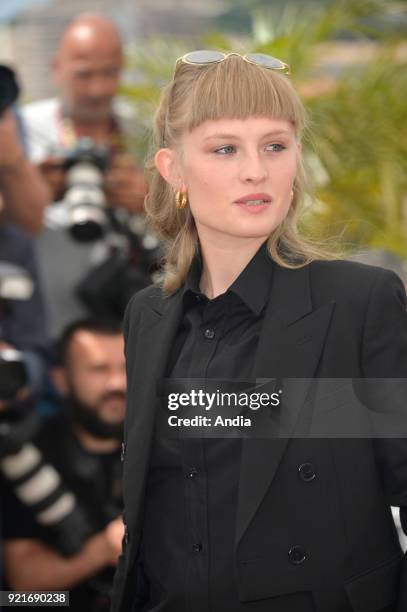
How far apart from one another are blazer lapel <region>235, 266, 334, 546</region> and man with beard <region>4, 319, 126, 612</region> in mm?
1932

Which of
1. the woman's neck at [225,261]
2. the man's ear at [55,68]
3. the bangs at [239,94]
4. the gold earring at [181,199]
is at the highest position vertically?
the man's ear at [55,68]

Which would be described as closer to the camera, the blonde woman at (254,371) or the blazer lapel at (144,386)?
the blonde woman at (254,371)

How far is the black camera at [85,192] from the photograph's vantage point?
376 cm

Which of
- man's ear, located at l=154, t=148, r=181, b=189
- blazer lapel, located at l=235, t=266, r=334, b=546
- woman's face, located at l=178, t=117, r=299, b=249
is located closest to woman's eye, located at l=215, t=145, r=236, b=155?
woman's face, located at l=178, t=117, r=299, b=249

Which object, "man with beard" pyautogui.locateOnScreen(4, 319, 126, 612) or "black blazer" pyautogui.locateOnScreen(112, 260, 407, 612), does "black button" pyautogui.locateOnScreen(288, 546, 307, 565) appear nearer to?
"black blazer" pyautogui.locateOnScreen(112, 260, 407, 612)

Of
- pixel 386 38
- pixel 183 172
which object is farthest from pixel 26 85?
pixel 183 172

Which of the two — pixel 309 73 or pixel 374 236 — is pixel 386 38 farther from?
pixel 374 236

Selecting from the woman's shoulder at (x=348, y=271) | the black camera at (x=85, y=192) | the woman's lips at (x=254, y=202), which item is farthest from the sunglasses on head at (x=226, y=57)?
the black camera at (x=85, y=192)

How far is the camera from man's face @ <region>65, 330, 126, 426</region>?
377cm

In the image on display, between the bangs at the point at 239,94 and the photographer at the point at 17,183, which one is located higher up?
the photographer at the point at 17,183

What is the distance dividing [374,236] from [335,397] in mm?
2870

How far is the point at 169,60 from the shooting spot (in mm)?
4719

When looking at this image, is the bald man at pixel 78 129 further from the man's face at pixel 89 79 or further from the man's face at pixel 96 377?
the man's face at pixel 96 377

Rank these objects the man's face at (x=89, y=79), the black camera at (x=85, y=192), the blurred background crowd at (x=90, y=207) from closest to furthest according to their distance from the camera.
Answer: the blurred background crowd at (x=90, y=207) → the black camera at (x=85, y=192) → the man's face at (x=89, y=79)
